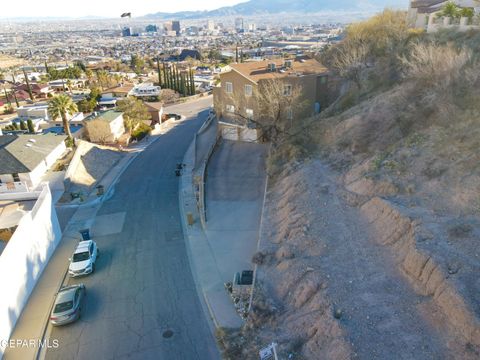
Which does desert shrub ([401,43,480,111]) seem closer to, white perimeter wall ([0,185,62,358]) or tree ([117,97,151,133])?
white perimeter wall ([0,185,62,358])

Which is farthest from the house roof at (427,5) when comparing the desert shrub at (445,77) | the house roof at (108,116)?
the house roof at (108,116)

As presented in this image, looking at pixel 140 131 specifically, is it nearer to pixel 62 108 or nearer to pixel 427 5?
pixel 62 108

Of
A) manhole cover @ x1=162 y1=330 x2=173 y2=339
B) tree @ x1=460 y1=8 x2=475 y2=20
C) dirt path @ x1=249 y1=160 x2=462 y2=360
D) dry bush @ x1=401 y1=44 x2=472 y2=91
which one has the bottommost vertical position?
manhole cover @ x1=162 y1=330 x2=173 y2=339

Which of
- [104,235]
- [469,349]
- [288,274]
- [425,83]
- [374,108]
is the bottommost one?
[104,235]

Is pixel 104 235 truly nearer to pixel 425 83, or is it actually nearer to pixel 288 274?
pixel 288 274

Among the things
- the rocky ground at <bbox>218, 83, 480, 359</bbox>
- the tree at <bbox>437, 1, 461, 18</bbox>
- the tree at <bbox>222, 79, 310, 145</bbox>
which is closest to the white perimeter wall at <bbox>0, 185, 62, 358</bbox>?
the rocky ground at <bbox>218, 83, 480, 359</bbox>

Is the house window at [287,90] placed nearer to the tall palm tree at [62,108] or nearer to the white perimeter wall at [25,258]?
the white perimeter wall at [25,258]

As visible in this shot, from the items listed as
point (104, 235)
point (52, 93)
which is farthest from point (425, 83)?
point (52, 93)
